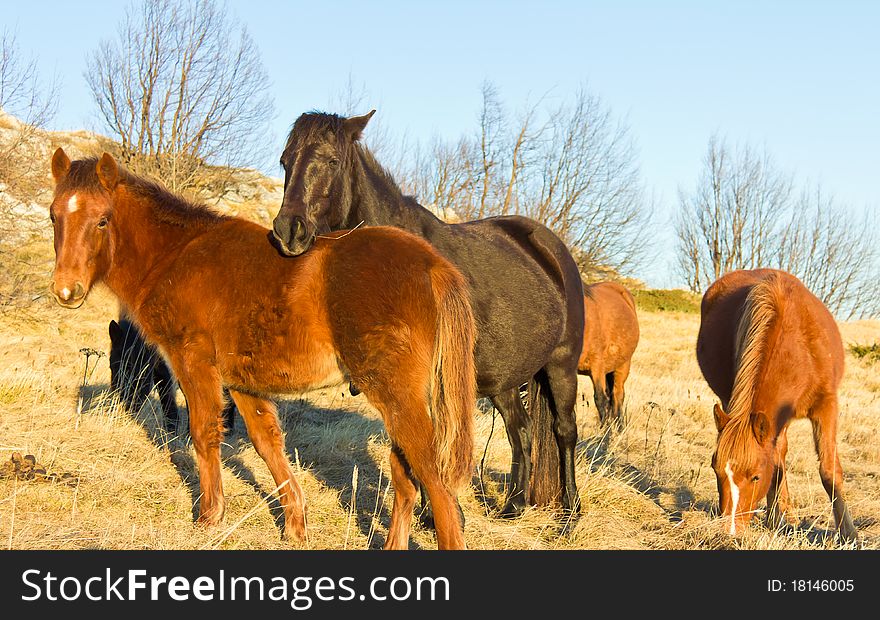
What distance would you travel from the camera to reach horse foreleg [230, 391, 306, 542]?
13.7 feet

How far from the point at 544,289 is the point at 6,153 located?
12.4 metres

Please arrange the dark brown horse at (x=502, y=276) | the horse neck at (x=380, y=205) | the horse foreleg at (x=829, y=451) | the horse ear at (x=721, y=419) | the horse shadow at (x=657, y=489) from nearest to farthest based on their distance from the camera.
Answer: the dark brown horse at (x=502, y=276), the horse neck at (x=380, y=205), the horse ear at (x=721, y=419), the horse foreleg at (x=829, y=451), the horse shadow at (x=657, y=489)

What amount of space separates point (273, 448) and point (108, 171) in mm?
1937

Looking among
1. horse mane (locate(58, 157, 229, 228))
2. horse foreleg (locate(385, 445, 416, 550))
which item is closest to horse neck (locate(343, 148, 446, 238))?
horse mane (locate(58, 157, 229, 228))

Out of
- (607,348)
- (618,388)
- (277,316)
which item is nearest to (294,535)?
(277,316)

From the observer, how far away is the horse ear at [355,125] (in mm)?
4184

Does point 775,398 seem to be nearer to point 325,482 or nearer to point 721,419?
point 721,419

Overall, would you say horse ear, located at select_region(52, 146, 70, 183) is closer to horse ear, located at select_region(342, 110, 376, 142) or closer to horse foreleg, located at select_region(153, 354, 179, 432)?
horse ear, located at select_region(342, 110, 376, 142)

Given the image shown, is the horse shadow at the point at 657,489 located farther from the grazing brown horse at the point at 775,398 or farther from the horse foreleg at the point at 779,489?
the grazing brown horse at the point at 775,398

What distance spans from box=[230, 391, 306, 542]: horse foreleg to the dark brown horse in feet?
3.79

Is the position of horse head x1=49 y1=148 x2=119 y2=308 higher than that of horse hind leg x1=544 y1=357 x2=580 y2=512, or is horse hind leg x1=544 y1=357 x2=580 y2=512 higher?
horse head x1=49 y1=148 x2=119 y2=308

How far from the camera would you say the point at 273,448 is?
436cm

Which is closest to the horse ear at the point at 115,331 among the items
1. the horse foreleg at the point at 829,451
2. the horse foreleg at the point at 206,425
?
the horse foreleg at the point at 206,425
